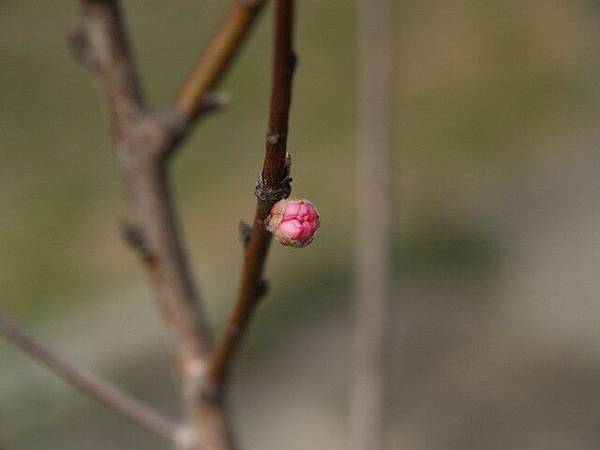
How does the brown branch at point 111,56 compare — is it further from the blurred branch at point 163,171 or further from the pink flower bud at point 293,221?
the pink flower bud at point 293,221

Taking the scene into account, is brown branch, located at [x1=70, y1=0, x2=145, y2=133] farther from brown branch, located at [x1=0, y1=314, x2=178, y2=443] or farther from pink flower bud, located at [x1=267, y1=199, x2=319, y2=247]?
pink flower bud, located at [x1=267, y1=199, x2=319, y2=247]

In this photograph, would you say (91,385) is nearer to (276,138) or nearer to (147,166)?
(147,166)

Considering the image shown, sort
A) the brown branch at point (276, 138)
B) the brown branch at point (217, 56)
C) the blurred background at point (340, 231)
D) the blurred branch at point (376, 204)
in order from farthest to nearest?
Result: the blurred background at point (340, 231), the blurred branch at point (376, 204), the brown branch at point (217, 56), the brown branch at point (276, 138)

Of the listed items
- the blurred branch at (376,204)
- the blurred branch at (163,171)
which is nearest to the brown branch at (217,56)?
the blurred branch at (163,171)

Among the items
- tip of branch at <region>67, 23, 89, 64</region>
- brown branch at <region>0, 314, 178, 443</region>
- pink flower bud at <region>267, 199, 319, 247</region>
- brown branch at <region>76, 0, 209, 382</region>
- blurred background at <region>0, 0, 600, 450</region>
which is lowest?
blurred background at <region>0, 0, 600, 450</region>

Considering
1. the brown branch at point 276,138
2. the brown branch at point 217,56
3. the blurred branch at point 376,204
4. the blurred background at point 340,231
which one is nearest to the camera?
the brown branch at point 276,138

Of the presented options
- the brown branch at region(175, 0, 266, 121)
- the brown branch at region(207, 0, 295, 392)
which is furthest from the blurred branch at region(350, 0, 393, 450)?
the brown branch at region(207, 0, 295, 392)
